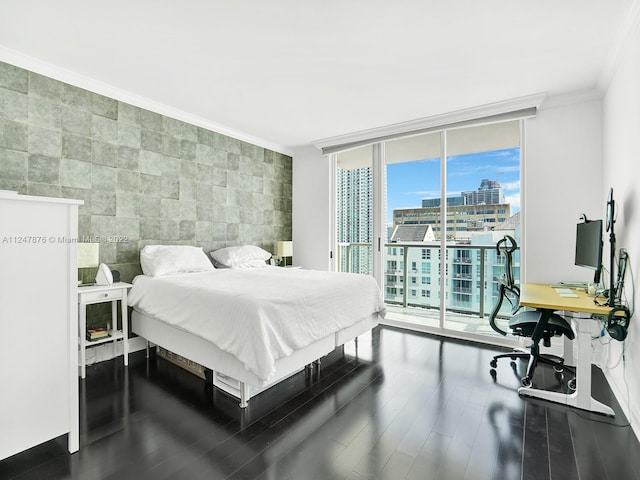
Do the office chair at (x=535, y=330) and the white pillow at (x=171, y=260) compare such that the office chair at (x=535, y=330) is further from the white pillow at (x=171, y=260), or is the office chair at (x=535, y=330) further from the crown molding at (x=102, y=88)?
the crown molding at (x=102, y=88)

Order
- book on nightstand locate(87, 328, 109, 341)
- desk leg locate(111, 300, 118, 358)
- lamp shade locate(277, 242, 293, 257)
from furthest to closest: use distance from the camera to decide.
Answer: lamp shade locate(277, 242, 293, 257) < desk leg locate(111, 300, 118, 358) < book on nightstand locate(87, 328, 109, 341)

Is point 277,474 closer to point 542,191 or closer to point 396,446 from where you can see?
point 396,446

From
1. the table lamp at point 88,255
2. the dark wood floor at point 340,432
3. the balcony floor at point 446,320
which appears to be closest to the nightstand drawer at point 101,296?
the table lamp at point 88,255

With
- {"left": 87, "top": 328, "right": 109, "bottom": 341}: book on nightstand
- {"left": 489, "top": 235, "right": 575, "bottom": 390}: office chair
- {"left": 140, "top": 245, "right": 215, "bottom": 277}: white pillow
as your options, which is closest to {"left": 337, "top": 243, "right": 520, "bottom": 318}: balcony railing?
{"left": 489, "top": 235, "right": 575, "bottom": 390}: office chair

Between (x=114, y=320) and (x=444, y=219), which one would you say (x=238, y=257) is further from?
(x=444, y=219)

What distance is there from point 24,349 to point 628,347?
376cm

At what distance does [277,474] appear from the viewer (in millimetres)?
1618

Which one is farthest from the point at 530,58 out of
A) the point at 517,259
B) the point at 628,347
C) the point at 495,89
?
the point at 628,347

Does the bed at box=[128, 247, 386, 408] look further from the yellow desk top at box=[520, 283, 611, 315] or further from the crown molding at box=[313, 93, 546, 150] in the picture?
the crown molding at box=[313, 93, 546, 150]

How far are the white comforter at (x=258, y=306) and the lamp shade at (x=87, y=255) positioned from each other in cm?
43

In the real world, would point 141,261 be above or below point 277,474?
above

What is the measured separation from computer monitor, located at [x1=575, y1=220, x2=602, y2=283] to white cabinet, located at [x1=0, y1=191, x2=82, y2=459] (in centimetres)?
349

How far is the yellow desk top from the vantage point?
208 cm

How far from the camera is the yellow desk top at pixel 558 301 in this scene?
2076 mm
